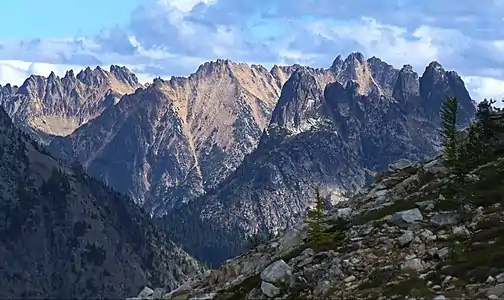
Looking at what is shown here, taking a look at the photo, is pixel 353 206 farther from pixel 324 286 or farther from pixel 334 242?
pixel 324 286

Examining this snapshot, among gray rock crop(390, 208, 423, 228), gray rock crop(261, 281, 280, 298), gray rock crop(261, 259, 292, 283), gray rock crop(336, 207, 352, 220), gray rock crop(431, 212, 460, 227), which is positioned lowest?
gray rock crop(261, 281, 280, 298)

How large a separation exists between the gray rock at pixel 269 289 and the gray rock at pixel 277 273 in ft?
1.94

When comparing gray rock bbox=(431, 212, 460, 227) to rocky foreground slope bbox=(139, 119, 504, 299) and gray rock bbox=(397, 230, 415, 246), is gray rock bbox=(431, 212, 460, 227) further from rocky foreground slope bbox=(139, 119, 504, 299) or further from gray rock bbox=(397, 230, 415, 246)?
gray rock bbox=(397, 230, 415, 246)

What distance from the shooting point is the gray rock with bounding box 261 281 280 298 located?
35.0 m

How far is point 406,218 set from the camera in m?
38.9

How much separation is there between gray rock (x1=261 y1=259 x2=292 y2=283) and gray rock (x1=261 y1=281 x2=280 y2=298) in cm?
59

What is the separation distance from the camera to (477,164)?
48812mm

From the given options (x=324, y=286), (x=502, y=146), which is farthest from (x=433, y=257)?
(x=502, y=146)

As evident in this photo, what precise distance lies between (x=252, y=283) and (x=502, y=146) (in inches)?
998

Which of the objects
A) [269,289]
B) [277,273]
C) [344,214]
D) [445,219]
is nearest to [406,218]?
[445,219]

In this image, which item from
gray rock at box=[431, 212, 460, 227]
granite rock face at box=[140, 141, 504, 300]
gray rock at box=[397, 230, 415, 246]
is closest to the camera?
granite rock face at box=[140, 141, 504, 300]

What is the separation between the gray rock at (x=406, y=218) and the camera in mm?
38594

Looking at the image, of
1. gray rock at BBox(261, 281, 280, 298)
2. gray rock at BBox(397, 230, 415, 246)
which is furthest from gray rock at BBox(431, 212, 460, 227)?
gray rock at BBox(261, 281, 280, 298)

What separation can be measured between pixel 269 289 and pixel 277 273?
141 cm
